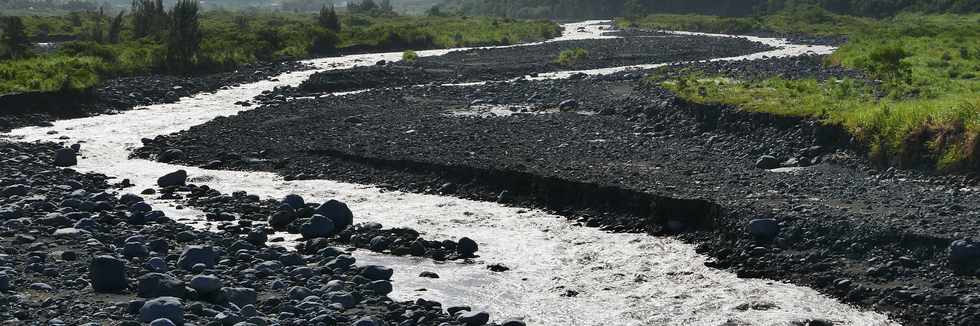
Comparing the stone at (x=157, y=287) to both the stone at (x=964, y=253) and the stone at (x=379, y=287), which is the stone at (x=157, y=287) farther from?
the stone at (x=964, y=253)

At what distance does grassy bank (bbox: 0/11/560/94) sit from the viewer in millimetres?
42875

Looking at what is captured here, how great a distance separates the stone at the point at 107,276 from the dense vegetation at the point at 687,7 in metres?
105

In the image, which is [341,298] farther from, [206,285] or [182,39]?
[182,39]

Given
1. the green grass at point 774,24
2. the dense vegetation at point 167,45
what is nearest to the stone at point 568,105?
the dense vegetation at point 167,45

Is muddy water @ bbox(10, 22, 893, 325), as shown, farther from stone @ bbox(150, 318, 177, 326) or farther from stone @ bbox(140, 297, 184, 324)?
stone @ bbox(150, 318, 177, 326)

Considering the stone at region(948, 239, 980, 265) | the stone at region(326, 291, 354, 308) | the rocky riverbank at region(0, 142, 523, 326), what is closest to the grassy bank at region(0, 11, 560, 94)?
the rocky riverbank at region(0, 142, 523, 326)

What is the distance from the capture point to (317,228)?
20.1 metres

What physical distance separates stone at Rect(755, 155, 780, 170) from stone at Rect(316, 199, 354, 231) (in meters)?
8.95

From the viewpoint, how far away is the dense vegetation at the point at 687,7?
115375mm

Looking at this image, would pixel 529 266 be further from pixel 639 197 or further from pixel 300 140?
pixel 300 140

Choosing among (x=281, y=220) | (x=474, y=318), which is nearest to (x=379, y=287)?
(x=474, y=318)

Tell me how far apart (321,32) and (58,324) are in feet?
201

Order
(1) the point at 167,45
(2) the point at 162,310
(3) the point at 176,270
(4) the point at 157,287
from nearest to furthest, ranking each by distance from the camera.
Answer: (2) the point at 162,310 → (4) the point at 157,287 → (3) the point at 176,270 → (1) the point at 167,45

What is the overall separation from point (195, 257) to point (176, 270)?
552 mm
